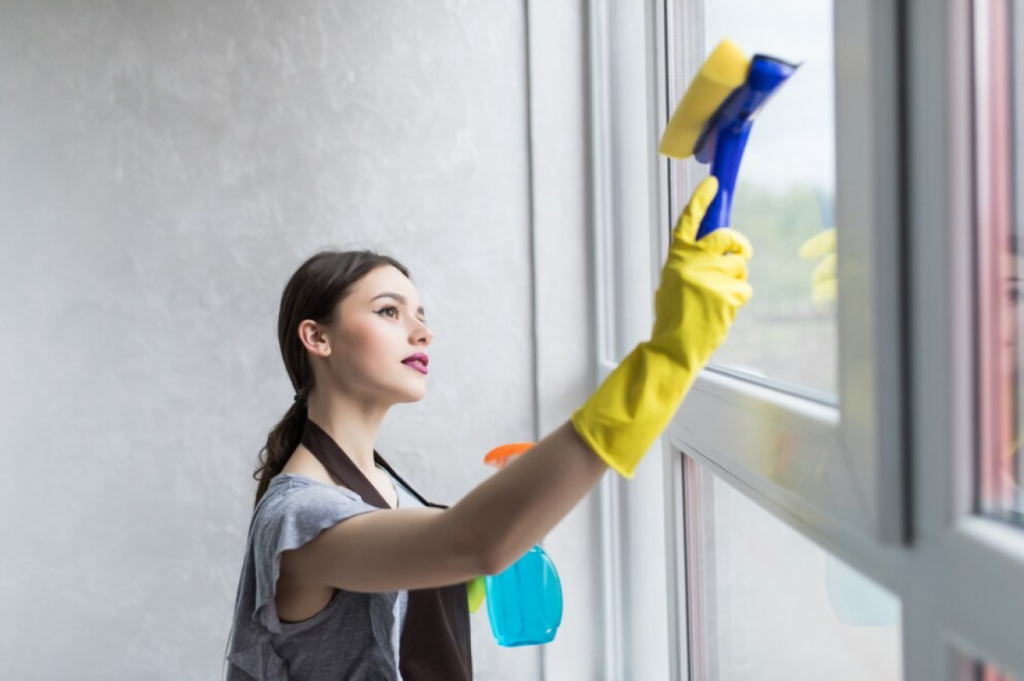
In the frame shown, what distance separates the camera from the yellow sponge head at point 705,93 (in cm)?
71

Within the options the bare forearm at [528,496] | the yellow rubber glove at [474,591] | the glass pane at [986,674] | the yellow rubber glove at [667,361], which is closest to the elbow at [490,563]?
the bare forearm at [528,496]

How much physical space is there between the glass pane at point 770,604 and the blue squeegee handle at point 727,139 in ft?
0.99

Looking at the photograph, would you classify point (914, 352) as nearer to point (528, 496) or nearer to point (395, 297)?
point (528, 496)

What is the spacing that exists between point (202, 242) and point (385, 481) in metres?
0.96

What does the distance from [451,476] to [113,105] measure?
1.14 metres

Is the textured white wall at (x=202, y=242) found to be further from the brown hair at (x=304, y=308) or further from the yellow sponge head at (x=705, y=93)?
the yellow sponge head at (x=705, y=93)

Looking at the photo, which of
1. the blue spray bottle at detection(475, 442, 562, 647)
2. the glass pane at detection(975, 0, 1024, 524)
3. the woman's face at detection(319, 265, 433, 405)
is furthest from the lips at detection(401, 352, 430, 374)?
the glass pane at detection(975, 0, 1024, 524)

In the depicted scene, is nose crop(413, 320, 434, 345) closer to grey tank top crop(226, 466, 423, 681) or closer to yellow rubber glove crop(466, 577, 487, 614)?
grey tank top crop(226, 466, 423, 681)

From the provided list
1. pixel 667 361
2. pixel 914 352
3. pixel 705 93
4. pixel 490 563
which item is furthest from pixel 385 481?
pixel 914 352

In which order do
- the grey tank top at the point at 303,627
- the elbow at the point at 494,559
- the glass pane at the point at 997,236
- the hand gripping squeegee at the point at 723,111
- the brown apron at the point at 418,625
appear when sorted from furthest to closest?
the brown apron at the point at 418,625
the grey tank top at the point at 303,627
the elbow at the point at 494,559
the hand gripping squeegee at the point at 723,111
the glass pane at the point at 997,236

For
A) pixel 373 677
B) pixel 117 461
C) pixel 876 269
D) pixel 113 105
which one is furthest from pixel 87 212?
pixel 876 269

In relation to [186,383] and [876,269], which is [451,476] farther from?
[876,269]

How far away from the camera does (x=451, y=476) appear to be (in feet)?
7.00

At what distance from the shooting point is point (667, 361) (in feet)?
2.48
